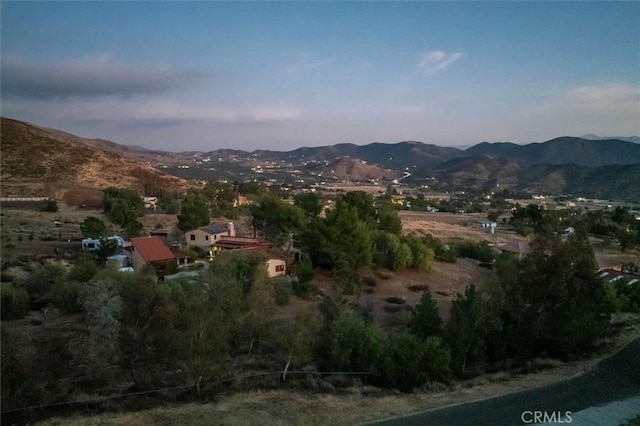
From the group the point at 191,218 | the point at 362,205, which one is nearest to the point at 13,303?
the point at 191,218

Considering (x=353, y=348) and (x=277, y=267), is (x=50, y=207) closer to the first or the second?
(x=277, y=267)

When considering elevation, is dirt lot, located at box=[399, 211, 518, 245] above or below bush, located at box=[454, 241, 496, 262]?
below

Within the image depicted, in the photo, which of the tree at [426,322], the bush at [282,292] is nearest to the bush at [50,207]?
the bush at [282,292]

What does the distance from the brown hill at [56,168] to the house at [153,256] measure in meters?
34.0

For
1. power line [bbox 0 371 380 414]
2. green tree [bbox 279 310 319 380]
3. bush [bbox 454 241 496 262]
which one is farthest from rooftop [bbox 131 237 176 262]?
bush [bbox 454 241 496 262]

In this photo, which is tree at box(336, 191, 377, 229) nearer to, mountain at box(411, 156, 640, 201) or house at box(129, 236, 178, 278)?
house at box(129, 236, 178, 278)

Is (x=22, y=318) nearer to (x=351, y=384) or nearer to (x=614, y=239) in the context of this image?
(x=351, y=384)

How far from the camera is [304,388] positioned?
1280cm

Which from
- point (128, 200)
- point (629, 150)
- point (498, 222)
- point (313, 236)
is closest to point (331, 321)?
point (313, 236)

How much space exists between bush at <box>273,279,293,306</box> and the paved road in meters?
12.0

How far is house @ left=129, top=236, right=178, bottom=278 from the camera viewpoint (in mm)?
26766

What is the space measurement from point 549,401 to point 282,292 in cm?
1320

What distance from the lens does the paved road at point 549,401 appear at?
34.4 ft

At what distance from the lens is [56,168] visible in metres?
66.9
